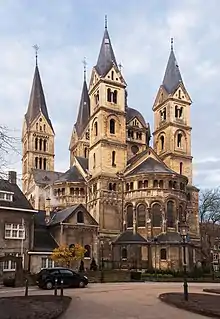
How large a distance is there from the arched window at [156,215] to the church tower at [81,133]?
3812cm

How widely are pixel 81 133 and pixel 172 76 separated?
94.4 feet

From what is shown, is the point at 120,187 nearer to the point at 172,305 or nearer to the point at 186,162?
the point at 186,162

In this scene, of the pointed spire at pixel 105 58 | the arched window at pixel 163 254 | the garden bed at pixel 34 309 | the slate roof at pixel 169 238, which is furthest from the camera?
the pointed spire at pixel 105 58

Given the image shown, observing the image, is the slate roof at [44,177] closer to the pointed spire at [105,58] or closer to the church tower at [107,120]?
the church tower at [107,120]

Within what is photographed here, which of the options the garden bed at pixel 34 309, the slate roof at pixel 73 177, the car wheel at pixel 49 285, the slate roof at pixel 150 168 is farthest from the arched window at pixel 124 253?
the garden bed at pixel 34 309

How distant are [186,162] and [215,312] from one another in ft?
220

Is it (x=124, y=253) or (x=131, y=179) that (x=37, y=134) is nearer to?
(x=131, y=179)

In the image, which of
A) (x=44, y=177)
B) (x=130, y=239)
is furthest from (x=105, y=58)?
(x=130, y=239)

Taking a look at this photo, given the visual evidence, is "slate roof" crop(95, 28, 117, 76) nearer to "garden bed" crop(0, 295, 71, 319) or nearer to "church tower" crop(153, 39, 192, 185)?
"church tower" crop(153, 39, 192, 185)

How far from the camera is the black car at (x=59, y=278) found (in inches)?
1389

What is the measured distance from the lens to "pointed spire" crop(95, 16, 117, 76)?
80812 millimetres

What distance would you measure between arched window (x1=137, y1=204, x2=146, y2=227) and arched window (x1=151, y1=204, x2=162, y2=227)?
1.32 metres

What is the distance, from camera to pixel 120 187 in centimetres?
7362

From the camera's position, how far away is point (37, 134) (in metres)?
111
